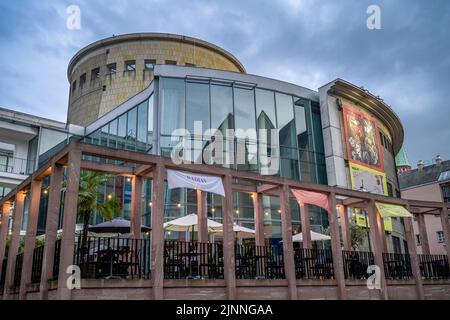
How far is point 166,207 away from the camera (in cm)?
2061

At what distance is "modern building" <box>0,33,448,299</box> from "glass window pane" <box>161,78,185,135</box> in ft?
0.24

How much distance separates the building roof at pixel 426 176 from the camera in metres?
53.5

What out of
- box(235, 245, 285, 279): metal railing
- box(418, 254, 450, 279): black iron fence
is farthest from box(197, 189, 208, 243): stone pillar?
box(418, 254, 450, 279): black iron fence

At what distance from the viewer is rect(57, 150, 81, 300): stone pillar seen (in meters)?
9.09

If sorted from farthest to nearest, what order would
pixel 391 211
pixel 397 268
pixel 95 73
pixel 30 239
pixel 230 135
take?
pixel 95 73
pixel 230 135
pixel 397 268
pixel 391 211
pixel 30 239

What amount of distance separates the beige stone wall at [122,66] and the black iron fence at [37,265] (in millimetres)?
21603

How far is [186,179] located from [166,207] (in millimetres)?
9016

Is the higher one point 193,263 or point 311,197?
point 311,197

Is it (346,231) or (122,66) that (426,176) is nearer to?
(122,66)

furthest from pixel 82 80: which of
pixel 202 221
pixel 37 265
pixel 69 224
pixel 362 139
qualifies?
pixel 69 224

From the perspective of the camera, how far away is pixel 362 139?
94.6 ft

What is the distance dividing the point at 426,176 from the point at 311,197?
46.7 m
